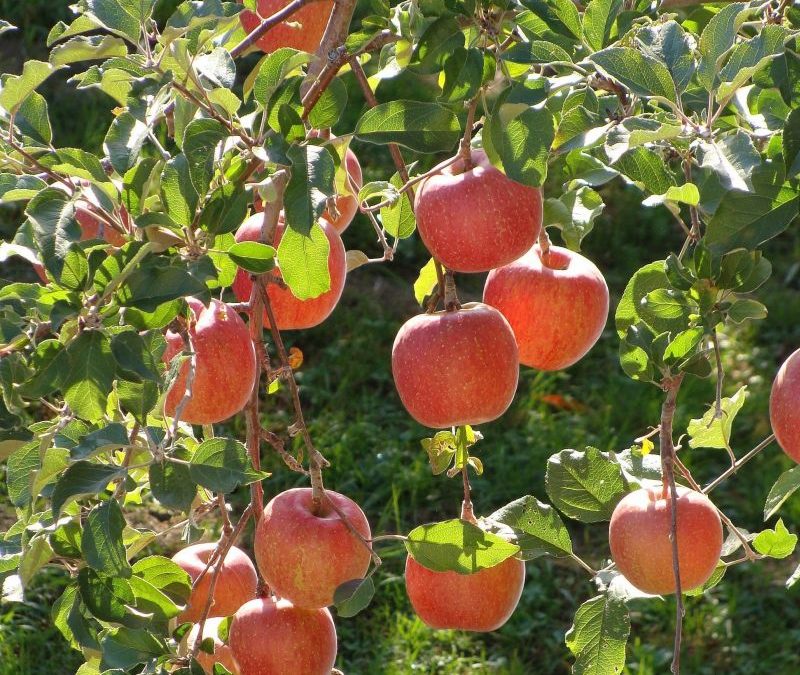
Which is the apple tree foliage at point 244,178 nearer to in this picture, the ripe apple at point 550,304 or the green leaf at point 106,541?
the green leaf at point 106,541

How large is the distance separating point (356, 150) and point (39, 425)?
257cm

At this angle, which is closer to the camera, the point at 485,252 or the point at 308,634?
the point at 485,252

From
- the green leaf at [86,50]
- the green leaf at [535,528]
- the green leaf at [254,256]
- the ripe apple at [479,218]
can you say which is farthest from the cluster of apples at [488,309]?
the green leaf at [86,50]

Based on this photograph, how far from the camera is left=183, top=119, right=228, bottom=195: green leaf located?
2.74ft

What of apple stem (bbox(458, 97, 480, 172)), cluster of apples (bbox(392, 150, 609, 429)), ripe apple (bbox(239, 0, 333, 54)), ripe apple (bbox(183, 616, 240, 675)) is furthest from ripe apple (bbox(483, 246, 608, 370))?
ripe apple (bbox(183, 616, 240, 675))

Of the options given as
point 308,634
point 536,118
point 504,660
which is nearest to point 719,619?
point 504,660

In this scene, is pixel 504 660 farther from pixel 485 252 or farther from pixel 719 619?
pixel 485 252

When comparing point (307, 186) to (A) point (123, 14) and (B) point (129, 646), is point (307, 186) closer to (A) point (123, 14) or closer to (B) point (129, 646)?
(A) point (123, 14)

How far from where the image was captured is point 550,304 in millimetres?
1243

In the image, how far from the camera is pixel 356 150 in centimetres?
350

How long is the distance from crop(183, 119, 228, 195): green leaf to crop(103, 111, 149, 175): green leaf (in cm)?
3

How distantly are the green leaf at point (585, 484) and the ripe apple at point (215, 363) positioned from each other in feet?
1.03

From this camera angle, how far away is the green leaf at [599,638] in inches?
44.8

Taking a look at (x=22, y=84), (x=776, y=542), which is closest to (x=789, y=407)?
(x=776, y=542)
